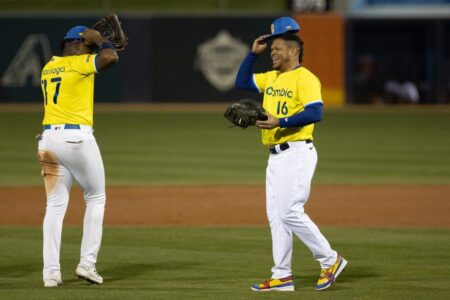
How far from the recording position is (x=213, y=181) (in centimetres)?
1371

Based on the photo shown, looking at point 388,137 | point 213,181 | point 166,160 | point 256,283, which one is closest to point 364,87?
point 388,137

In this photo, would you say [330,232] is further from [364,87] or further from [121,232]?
[364,87]

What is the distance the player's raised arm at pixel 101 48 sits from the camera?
6.49 metres

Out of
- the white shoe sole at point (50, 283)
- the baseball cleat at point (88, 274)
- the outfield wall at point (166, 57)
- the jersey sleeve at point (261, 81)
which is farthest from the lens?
the outfield wall at point (166, 57)

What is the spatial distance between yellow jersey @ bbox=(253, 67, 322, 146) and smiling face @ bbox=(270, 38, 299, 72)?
7 centimetres

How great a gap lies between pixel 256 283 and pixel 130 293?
3.43 ft

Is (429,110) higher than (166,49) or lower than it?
lower

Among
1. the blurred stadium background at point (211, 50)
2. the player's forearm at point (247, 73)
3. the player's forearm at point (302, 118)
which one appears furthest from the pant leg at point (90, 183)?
the blurred stadium background at point (211, 50)

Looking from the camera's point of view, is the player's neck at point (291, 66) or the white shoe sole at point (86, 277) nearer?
the player's neck at point (291, 66)

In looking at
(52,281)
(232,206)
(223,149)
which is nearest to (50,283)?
(52,281)

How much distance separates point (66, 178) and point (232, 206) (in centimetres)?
467

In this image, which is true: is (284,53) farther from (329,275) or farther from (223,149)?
(223,149)

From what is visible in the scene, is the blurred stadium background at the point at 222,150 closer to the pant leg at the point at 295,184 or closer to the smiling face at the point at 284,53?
the pant leg at the point at 295,184

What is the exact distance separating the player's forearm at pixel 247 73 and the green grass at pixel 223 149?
6538mm
